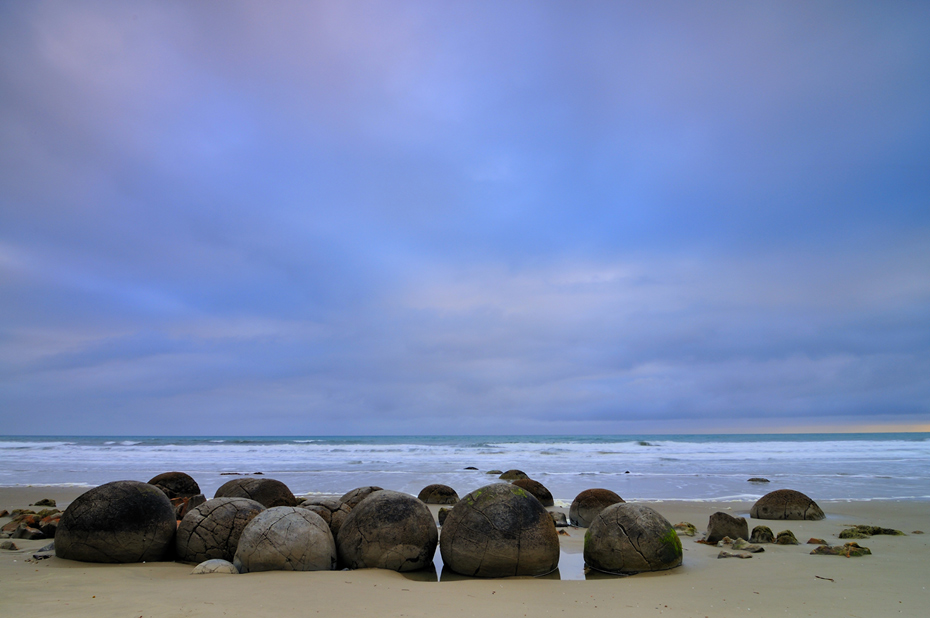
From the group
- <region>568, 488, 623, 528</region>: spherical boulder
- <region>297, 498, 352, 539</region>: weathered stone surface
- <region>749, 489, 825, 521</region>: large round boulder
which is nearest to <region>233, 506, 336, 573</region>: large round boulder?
<region>297, 498, 352, 539</region>: weathered stone surface

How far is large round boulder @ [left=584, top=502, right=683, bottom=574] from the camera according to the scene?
6.79m

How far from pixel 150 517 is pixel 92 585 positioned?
1408mm

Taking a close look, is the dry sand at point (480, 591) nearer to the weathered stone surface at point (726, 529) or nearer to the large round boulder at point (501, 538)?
the large round boulder at point (501, 538)

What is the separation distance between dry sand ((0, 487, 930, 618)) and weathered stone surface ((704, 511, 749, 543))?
1197 millimetres

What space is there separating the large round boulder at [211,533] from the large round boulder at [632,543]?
460 centimetres

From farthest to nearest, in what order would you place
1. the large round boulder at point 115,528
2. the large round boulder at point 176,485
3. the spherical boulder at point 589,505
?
the large round boulder at point 176,485, the spherical boulder at point 589,505, the large round boulder at point 115,528

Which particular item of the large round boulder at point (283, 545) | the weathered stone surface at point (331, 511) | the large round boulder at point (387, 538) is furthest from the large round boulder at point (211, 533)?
the large round boulder at point (387, 538)

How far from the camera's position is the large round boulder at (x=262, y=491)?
981 centimetres

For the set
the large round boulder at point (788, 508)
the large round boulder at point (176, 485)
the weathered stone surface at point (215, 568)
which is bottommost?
the large round boulder at point (788, 508)

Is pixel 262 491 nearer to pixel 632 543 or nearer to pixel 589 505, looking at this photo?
pixel 589 505

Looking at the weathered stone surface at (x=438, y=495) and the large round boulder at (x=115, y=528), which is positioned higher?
the large round boulder at (x=115, y=528)

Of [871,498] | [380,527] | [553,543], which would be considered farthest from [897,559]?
[871,498]

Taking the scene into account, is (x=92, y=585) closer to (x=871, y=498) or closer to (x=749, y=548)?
(x=749, y=548)

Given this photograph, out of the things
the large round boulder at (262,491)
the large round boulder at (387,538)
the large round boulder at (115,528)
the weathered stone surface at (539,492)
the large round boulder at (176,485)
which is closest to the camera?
the large round boulder at (387,538)
